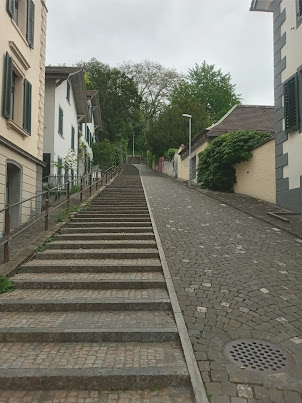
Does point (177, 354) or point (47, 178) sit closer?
point (177, 354)

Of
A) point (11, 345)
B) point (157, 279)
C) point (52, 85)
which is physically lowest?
point (11, 345)

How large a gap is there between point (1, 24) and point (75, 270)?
23.3 feet

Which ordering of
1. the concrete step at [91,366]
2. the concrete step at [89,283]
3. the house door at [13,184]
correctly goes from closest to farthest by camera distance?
the concrete step at [91,366] < the concrete step at [89,283] < the house door at [13,184]

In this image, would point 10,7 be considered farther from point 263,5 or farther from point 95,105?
point 95,105

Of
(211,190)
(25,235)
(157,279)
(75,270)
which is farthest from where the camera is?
(211,190)

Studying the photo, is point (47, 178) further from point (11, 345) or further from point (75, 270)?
point (11, 345)

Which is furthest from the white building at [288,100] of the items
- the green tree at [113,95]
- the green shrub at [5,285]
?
the green tree at [113,95]

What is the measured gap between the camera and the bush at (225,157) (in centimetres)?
1459

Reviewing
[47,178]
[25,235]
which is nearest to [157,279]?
[25,235]

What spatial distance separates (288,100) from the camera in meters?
10.1

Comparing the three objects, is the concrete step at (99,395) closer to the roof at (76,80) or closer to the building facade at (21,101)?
the building facade at (21,101)

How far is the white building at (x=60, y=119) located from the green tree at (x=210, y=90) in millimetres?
23601

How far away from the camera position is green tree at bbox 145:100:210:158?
108 ft

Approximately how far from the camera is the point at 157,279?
5.07 m
